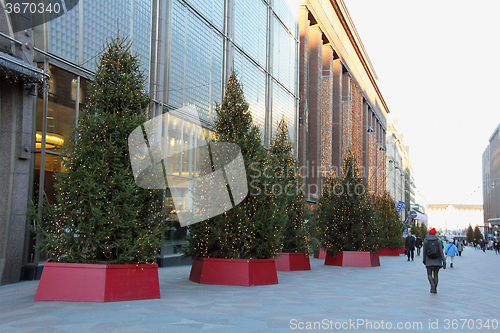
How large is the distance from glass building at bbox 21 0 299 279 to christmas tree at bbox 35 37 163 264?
48.6 inches

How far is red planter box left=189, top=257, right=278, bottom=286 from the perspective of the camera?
41.4 feet

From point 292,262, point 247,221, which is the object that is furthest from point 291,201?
point 247,221

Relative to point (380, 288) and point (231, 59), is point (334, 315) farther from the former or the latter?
point (231, 59)

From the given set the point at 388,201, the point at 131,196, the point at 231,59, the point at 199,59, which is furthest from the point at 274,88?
the point at 131,196

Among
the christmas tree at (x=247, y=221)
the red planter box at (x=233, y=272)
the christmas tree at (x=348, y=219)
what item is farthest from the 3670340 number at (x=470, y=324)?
the christmas tree at (x=348, y=219)

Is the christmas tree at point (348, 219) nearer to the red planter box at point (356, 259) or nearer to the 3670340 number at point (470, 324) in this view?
the red planter box at point (356, 259)

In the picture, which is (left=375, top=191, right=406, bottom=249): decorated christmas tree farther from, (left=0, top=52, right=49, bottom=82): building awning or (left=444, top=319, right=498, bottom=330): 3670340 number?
(left=0, top=52, right=49, bottom=82): building awning

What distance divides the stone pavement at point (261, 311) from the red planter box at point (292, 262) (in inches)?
233

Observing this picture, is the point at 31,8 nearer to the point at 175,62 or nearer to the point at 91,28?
the point at 91,28

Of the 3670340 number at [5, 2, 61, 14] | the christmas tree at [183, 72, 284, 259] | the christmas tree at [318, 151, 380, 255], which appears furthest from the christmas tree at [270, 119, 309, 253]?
the 3670340 number at [5, 2, 61, 14]

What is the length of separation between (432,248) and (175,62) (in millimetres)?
12569

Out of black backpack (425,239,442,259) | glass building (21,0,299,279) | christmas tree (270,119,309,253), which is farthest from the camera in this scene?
christmas tree (270,119,309,253)

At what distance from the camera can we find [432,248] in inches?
466

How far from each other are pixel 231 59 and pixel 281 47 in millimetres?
9062
